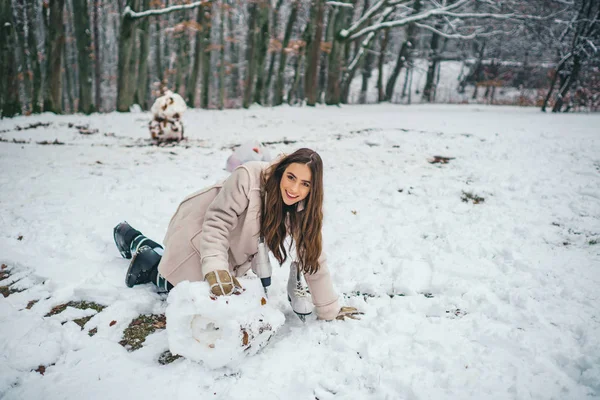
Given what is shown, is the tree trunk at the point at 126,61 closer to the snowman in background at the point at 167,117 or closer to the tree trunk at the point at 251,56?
the tree trunk at the point at 251,56

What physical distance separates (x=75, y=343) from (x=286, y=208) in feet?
4.98

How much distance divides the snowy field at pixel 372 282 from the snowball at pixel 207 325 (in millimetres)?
142

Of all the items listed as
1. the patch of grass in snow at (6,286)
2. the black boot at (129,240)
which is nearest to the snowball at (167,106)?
the black boot at (129,240)

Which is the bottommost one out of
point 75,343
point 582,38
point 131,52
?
point 75,343

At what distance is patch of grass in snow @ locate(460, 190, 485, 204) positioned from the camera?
15.2 ft

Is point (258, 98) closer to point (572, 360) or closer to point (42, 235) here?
point (42, 235)

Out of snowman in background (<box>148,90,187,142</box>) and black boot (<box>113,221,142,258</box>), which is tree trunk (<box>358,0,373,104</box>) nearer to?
snowman in background (<box>148,90,187,142</box>)

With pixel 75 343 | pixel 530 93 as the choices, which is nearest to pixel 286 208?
pixel 75 343

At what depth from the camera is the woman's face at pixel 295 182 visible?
1.98m

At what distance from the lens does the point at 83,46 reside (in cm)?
1410

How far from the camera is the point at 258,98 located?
56.0 feet

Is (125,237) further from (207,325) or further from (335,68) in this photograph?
(335,68)

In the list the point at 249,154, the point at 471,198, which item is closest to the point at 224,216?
the point at 249,154

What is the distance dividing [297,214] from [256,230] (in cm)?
28
